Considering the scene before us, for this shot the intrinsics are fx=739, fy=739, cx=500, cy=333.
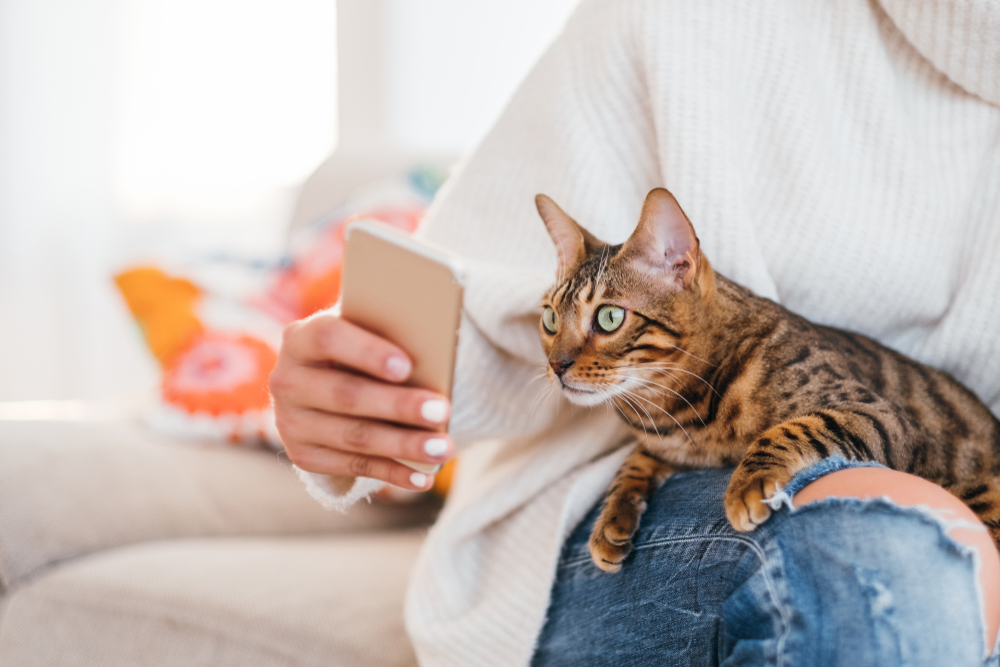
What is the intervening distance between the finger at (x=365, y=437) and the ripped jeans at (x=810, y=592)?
222 mm

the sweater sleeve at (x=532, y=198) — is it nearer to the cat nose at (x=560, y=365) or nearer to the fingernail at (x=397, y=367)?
the cat nose at (x=560, y=365)

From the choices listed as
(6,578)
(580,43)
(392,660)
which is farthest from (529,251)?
(6,578)

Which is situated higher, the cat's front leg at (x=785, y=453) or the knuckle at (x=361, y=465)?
the cat's front leg at (x=785, y=453)

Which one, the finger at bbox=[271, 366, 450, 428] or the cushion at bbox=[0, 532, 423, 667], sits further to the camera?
the cushion at bbox=[0, 532, 423, 667]

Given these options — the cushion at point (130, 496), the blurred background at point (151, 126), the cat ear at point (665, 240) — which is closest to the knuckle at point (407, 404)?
the cat ear at point (665, 240)

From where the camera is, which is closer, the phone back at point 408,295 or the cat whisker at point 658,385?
the phone back at point 408,295

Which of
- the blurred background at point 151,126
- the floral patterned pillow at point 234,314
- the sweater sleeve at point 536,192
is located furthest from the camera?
the blurred background at point 151,126

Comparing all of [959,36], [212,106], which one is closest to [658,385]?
[959,36]

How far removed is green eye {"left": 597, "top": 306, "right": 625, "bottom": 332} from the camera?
0.70 metres

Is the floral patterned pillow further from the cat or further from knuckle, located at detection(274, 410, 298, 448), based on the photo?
the cat

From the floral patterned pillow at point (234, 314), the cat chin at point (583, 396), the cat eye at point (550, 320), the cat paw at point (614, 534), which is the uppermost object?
the cat eye at point (550, 320)

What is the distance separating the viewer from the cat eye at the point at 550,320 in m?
0.75

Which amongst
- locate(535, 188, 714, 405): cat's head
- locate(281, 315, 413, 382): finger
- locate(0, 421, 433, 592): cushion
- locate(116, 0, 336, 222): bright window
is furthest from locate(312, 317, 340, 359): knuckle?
locate(116, 0, 336, 222): bright window

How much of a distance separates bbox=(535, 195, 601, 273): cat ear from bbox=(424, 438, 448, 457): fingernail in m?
0.25
